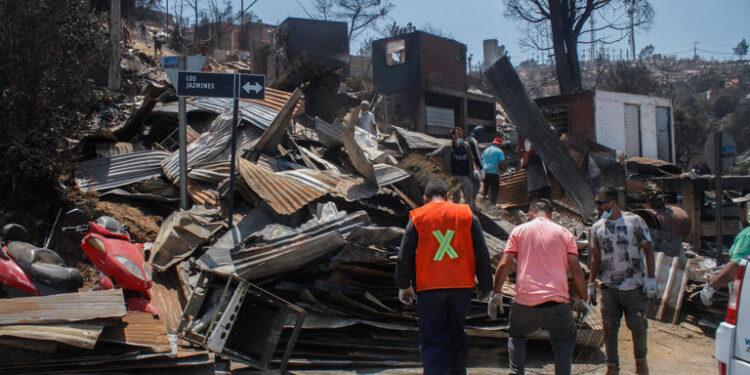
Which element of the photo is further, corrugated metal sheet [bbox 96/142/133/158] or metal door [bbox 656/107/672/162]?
metal door [bbox 656/107/672/162]

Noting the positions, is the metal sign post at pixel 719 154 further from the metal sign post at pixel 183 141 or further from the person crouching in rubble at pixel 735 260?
the metal sign post at pixel 183 141

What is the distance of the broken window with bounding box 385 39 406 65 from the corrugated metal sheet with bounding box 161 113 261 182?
13.7 meters

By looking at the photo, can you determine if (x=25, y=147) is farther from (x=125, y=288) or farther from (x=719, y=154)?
(x=719, y=154)

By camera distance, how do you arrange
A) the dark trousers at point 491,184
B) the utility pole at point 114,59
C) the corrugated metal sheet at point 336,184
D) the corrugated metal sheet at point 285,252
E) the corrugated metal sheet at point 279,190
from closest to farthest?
1. the corrugated metal sheet at point 285,252
2. the corrugated metal sheet at point 279,190
3. the corrugated metal sheet at point 336,184
4. the dark trousers at point 491,184
5. the utility pole at point 114,59

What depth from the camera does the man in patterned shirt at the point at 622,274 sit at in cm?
493

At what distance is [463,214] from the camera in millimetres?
4254

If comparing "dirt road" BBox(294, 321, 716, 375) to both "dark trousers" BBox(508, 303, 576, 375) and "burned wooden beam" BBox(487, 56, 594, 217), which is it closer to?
"dark trousers" BBox(508, 303, 576, 375)

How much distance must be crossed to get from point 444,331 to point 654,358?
3.73 m

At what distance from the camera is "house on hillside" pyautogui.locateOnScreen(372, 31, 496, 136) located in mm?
21062

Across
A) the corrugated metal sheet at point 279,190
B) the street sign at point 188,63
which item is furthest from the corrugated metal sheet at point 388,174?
the street sign at point 188,63

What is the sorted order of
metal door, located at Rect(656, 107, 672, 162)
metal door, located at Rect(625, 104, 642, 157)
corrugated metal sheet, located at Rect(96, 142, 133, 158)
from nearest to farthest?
corrugated metal sheet, located at Rect(96, 142, 133, 158) < metal door, located at Rect(625, 104, 642, 157) < metal door, located at Rect(656, 107, 672, 162)

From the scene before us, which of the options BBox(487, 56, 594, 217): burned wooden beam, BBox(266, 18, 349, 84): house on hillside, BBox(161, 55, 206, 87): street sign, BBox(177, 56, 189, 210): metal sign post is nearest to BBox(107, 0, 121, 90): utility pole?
BBox(266, 18, 349, 84): house on hillside

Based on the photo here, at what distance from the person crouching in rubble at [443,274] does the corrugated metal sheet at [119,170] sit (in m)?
5.29

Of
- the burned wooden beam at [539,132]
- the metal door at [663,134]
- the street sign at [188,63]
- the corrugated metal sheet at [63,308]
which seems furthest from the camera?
the metal door at [663,134]
